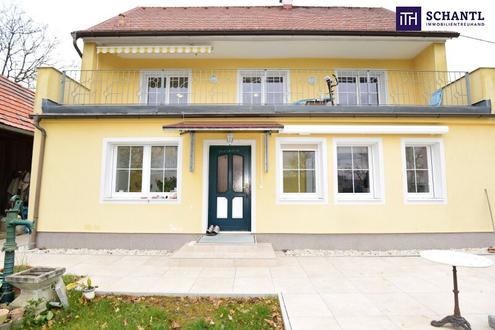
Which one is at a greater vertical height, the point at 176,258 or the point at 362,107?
the point at 362,107

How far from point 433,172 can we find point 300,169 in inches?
170

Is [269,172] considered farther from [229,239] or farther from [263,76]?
[263,76]

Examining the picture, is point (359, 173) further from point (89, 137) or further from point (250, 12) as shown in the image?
point (250, 12)

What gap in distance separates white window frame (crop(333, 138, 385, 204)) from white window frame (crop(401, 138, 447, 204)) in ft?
2.43

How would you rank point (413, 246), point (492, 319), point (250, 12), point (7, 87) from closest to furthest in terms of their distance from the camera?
point (492, 319), point (413, 246), point (7, 87), point (250, 12)

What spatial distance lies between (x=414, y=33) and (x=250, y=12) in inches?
293

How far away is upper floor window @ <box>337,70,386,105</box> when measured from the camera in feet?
36.3

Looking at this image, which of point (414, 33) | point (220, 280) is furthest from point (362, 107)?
point (220, 280)

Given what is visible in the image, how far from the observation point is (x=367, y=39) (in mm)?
9766

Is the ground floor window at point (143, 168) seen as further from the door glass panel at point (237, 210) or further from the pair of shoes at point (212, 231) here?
the door glass panel at point (237, 210)

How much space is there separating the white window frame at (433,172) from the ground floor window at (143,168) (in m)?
7.36

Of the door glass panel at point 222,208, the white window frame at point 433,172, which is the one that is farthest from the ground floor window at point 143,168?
the white window frame at point 433,172

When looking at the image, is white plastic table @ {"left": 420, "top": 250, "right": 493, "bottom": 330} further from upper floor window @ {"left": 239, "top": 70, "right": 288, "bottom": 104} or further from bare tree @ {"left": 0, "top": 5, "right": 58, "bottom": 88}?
bare tree @ {"left": 0, "top": 5, "right": 58, "bottom": 88}

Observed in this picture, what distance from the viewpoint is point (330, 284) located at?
5.31m
